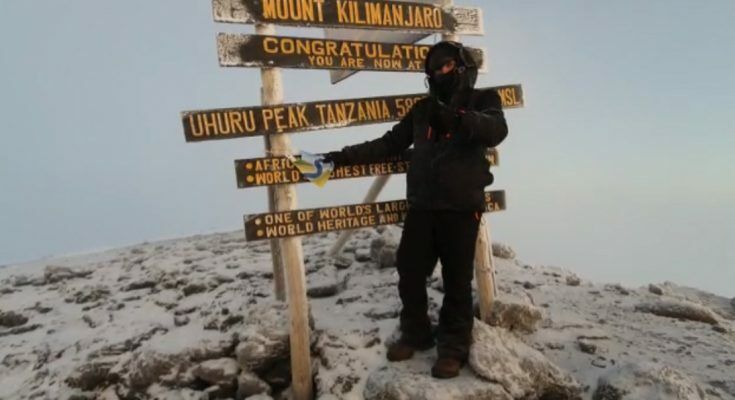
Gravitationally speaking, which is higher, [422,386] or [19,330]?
[19,330]

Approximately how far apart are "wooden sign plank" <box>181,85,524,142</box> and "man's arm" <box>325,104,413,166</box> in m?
0.22

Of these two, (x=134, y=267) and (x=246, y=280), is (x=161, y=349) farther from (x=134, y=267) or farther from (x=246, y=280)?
(x=134, y=267)

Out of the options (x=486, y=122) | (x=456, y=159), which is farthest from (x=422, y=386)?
(x=486, y=122)

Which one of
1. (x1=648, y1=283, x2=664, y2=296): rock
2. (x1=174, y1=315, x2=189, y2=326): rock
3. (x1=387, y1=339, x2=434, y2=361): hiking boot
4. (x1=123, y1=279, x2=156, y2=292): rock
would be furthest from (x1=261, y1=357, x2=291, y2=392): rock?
(x1=648, y1=283, x2=664, y2=296): rock

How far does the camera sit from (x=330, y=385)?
4.48 metres

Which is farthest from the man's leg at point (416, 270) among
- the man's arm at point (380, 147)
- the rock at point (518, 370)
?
the man's arm at point (380, 147)

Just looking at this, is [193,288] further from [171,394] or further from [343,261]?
[171,394]

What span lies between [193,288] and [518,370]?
438 centimetres

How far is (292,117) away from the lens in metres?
4.55

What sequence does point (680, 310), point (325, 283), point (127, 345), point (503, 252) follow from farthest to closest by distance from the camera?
point (503, 252)
point (680, 310)
point (325, 283)
point (127, 345)

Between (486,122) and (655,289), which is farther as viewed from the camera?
(655,289)

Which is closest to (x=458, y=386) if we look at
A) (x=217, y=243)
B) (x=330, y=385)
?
(x=330, y=385)

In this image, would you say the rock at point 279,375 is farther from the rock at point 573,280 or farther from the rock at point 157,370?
the rock at point 573,280

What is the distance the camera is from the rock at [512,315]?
17.0 ft
